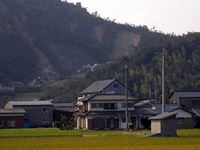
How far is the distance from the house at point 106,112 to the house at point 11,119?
9.92m

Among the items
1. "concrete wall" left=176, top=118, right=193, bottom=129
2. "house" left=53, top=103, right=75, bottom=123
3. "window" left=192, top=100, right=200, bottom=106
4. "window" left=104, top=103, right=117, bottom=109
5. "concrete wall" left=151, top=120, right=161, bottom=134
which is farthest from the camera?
"house" left=53, top=103, right=75, bottom=123

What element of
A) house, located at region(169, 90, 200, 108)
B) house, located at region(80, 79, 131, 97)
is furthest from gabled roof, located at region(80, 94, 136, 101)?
house, located at region(169, 90, 200, 108)

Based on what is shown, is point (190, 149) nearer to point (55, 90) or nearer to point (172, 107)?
point (172, 107)

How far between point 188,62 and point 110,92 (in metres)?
42.8

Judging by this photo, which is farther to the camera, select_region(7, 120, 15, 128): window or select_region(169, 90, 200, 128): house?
select_region(7, 120, 15, 128): window

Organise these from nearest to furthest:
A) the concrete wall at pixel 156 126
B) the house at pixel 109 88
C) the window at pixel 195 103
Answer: the concrete wall at pixel 156 126, the window at pixel 195 103, the house at pixel 109 88

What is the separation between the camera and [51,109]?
277 feet

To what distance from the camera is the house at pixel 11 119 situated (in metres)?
77.2

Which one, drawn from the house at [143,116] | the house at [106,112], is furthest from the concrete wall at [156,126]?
the house at [106,112]

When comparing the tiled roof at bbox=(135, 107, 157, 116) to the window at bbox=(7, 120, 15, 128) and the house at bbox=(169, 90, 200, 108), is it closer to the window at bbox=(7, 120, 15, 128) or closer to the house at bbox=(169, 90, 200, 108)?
the house at bbox=(169, 90, 200, 108)

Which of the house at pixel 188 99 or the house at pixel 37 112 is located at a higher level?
the house at pixel 188 99

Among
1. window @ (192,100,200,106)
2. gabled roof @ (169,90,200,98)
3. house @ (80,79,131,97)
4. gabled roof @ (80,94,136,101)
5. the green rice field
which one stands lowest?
the green rice field

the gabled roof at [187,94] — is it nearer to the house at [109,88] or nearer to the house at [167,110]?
the house at [167,110]

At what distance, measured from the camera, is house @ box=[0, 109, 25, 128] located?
253 ft
